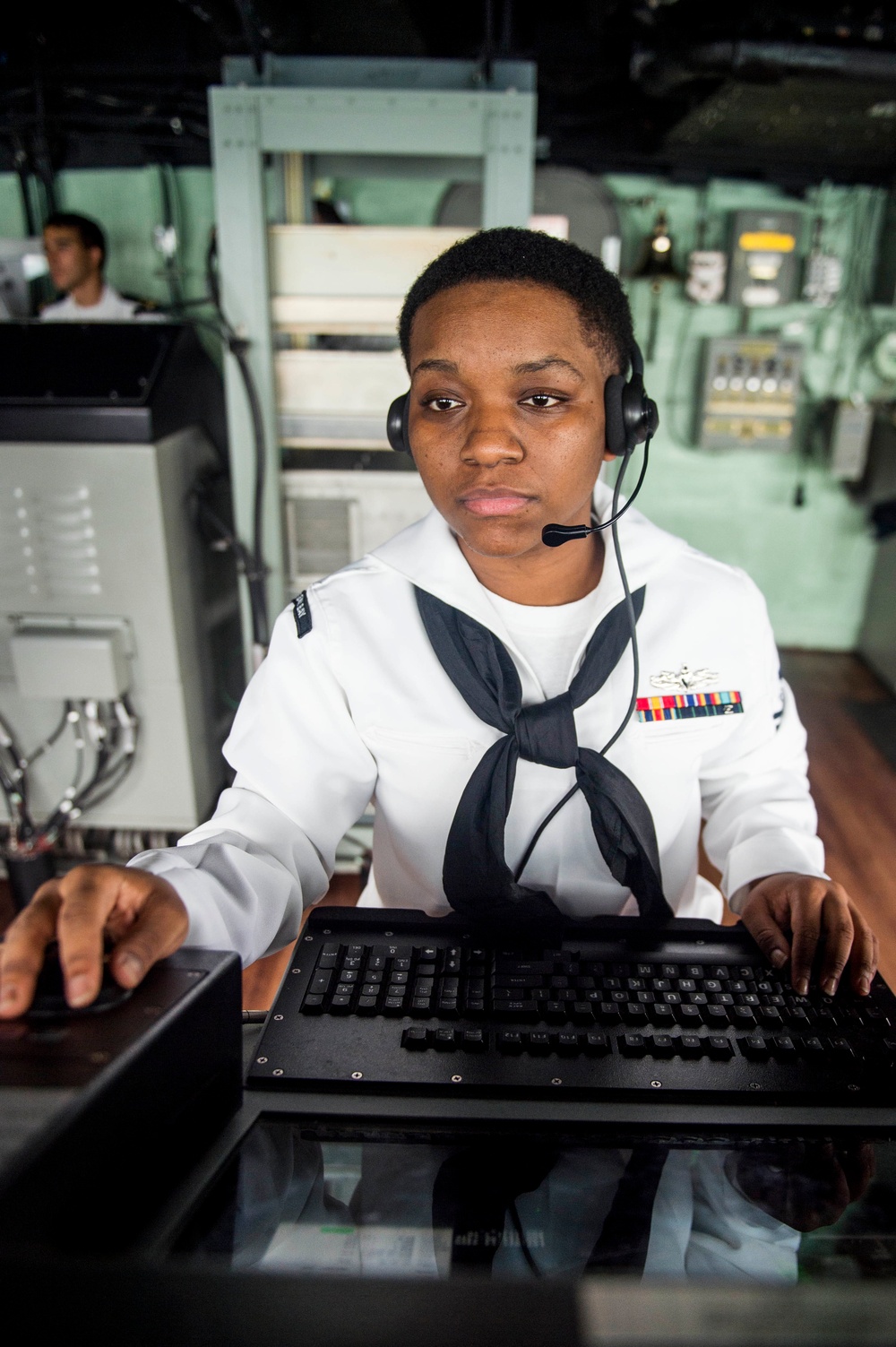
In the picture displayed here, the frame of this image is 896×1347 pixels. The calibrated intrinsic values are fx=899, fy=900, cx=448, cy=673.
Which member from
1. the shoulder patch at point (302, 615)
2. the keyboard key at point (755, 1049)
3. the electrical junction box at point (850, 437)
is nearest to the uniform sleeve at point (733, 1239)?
the keyboard key at point (755, 1049)

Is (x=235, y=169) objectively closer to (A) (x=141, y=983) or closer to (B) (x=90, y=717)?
(B) (x=90, y=717)

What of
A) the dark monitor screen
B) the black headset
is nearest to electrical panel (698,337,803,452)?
the dark monitor screen

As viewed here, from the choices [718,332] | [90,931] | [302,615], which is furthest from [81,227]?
[90,931]

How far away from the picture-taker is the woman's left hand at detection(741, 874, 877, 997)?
33.4 inches

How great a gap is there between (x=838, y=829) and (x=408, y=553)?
233cm

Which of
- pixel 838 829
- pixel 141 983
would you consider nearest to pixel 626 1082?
pixel 141 983

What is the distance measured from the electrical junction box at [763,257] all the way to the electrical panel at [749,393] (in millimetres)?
186

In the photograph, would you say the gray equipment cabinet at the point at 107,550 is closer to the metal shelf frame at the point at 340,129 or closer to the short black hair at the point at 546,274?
the metal shelf frame at the point at 340,129

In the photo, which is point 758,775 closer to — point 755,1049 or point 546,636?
point 546,636

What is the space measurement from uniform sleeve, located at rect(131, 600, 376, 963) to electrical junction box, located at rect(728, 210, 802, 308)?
11.4ft

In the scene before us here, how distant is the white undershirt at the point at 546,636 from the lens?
3.95 feet

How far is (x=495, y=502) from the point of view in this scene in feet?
3.45

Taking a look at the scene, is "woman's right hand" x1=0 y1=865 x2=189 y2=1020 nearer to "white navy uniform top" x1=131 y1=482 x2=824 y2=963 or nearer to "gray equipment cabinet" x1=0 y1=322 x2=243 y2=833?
"white navy uniform top" x1=131 y1=482 x2=824 y2=963

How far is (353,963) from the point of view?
84 centimetres
